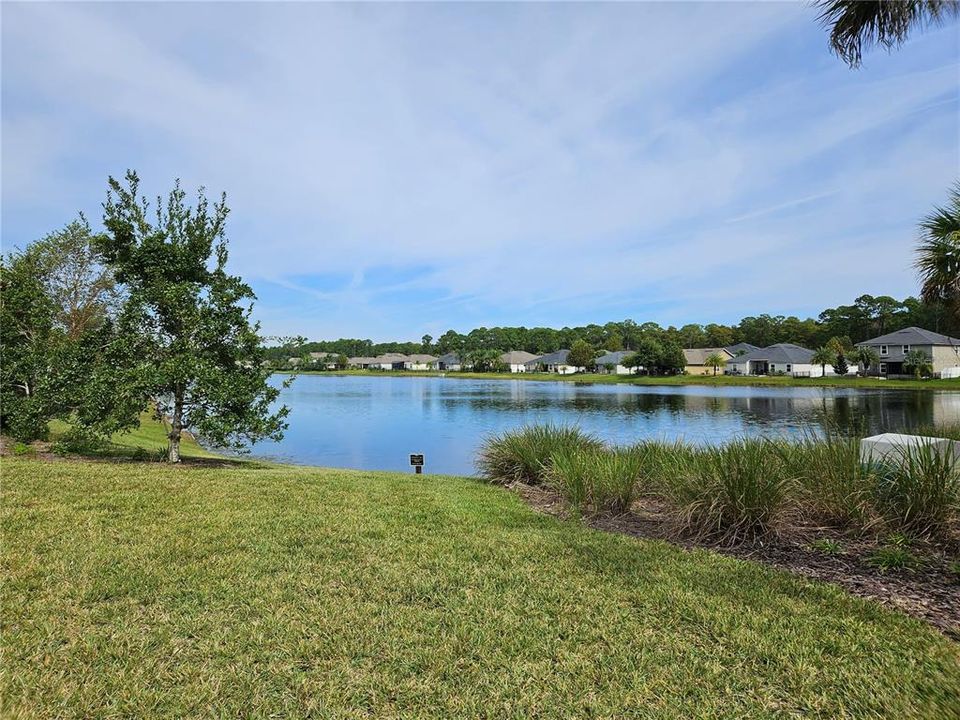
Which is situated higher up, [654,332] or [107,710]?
[654,332]

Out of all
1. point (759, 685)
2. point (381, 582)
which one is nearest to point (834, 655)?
point (759, 685)

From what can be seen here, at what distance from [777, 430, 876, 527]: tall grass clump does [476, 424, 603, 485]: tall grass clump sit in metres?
3.54

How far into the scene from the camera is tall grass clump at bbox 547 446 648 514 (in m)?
6.90

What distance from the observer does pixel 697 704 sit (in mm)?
2645

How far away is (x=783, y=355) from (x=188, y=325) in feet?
261

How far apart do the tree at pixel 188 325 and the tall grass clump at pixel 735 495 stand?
25.2 ft

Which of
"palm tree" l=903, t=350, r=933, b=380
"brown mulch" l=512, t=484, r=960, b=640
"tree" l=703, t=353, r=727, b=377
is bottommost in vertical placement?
"brown mulch" l=512, t=484, r=960, b=640

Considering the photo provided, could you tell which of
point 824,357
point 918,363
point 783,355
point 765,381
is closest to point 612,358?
point 783,355

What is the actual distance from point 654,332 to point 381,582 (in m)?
119

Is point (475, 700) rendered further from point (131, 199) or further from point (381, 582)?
point (131, 199)

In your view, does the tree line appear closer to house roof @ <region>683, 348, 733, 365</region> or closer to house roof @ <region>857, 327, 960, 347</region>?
house roof @ <region>857, 327, 960, 347</region>

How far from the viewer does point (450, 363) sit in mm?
126000

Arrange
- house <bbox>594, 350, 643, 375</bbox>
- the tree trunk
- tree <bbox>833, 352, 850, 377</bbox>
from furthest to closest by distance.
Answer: house <bbox>594, 350, 643, 375</bbox>, tree <bbox>833, 352, 850, 377</bbox>, the tree trunk

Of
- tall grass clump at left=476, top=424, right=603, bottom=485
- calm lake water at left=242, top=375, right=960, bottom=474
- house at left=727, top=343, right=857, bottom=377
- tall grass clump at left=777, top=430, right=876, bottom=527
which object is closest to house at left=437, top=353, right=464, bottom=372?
house at left=727, top=343, right=857, bottom=377
